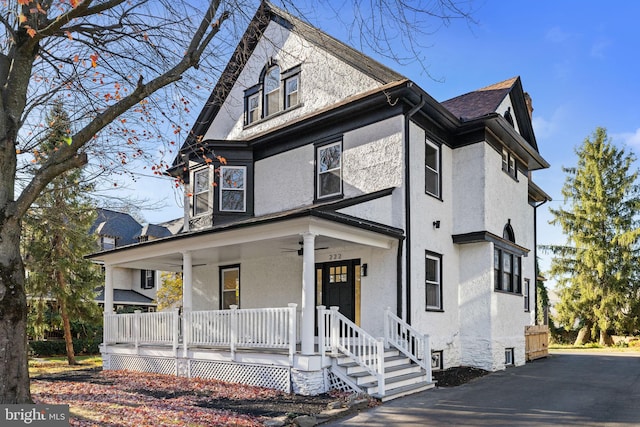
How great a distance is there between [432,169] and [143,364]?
29.7 ft

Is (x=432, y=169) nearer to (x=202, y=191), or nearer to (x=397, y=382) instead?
(x=397, y=382)

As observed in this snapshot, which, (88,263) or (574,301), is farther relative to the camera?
(574,301)

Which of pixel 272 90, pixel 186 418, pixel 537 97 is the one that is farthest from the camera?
pixel 537 97

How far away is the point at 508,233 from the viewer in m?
16.0

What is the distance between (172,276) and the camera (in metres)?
26.4

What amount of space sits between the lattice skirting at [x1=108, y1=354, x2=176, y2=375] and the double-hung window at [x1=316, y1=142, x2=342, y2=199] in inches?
224

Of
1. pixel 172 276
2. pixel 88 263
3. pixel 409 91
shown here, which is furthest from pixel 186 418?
pixel 172 276

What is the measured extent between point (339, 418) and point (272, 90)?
35.4 ft

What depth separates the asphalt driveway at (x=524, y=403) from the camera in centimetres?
809

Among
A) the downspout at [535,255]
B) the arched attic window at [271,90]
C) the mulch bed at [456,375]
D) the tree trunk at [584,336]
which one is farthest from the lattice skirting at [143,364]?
the tree trunk at [584,336]

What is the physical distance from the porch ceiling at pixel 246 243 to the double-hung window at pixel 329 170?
1.64 meters

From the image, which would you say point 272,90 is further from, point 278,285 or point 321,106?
point 278,285

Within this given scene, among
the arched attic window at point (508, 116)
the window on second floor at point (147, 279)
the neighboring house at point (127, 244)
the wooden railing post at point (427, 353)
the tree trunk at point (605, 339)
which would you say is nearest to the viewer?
the wooden railing post at point (427, 353)

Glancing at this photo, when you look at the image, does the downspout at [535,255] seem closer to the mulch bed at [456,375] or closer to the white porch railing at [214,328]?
the mulch bed at [456,375]
